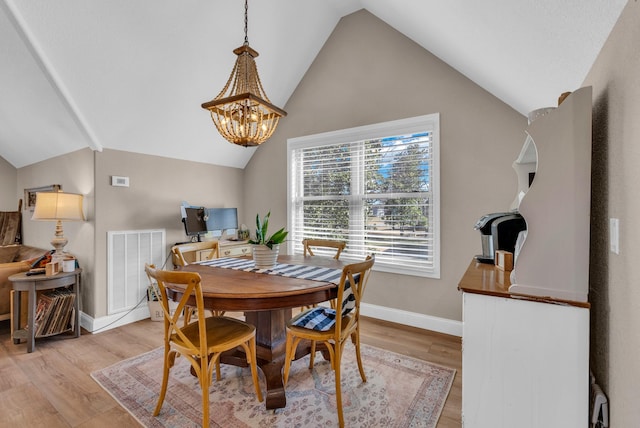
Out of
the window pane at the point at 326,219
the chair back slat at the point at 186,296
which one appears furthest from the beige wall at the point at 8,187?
the chair back slat at the point at 186,296

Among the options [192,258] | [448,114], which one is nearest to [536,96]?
[448,114]

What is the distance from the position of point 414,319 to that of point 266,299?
2018 mm

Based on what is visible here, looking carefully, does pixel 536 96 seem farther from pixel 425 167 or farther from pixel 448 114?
pixel 425 167

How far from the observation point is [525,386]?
3.78 ft

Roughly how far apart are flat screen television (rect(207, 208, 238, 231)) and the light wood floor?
49.2 inches

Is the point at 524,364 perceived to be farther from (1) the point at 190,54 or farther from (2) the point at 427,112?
(1) the point at 190,54

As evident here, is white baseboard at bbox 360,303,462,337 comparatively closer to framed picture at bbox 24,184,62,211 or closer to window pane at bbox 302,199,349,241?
window pane at bbox 302,199,349,241

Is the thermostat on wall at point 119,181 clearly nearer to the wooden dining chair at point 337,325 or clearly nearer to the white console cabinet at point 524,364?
the wooden dining chair at point 337,325

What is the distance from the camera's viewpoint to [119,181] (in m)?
3.15

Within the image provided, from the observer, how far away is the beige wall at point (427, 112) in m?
2.66

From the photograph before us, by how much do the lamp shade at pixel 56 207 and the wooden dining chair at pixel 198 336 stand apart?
1.85 meters

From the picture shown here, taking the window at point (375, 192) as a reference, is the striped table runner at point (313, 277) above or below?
below

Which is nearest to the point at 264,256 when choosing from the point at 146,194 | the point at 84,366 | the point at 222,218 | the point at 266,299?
the point at 266,299

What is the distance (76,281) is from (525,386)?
365cm
